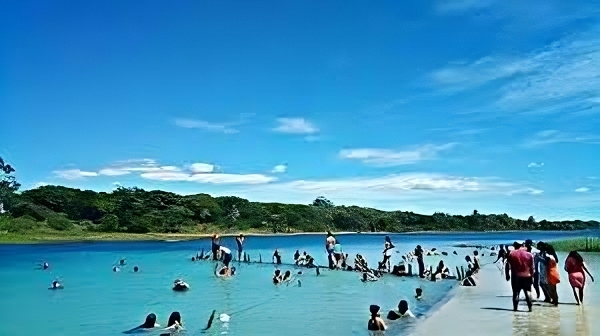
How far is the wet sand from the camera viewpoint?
15.2 meters

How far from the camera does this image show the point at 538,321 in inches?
636

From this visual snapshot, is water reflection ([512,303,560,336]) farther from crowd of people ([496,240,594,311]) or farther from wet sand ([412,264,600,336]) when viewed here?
crowd of people ([496,240,594,311])

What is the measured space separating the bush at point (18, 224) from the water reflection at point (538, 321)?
9831 centimetres

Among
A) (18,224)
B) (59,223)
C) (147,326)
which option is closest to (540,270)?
(147,326)

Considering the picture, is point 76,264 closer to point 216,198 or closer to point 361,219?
point 216,198

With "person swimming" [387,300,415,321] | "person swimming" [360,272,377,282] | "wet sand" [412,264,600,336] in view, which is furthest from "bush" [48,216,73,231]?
"person swimming" [387,300,415,321]

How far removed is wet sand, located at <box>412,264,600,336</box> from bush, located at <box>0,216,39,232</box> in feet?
309

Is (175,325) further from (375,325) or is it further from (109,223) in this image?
(109,223)

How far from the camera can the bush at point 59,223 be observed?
10781cm

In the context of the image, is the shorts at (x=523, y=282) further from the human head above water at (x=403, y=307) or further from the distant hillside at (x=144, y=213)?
the distant hillside at (x=144, y=213)

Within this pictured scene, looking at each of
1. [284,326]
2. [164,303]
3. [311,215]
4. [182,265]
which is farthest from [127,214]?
[284,326]

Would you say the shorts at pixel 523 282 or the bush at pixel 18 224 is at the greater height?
the bush at pixel 18 224

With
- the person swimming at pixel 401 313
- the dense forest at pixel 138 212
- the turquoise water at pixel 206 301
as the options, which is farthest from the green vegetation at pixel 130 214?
the person swimming at pixel 401 313

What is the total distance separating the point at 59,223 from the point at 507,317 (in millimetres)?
103836
